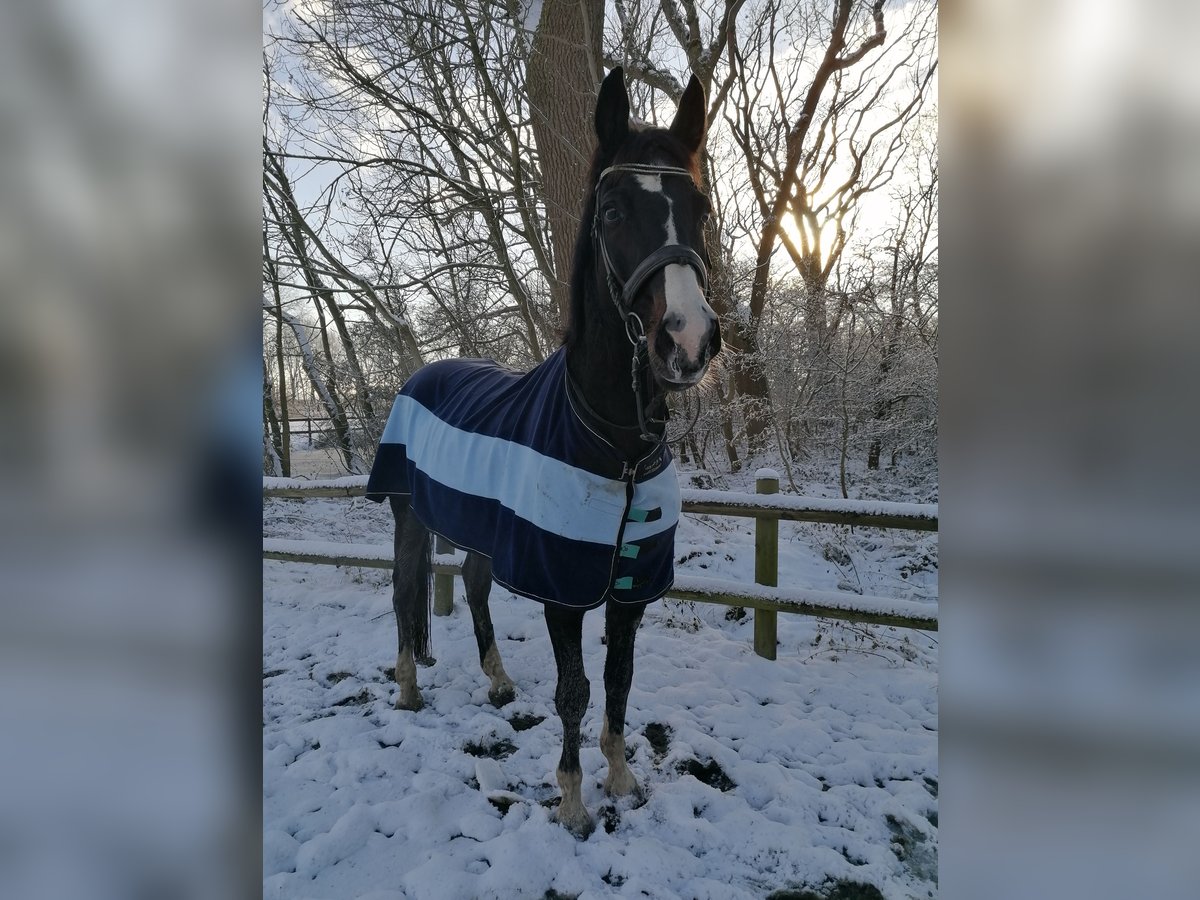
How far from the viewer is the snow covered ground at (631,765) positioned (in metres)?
1.51

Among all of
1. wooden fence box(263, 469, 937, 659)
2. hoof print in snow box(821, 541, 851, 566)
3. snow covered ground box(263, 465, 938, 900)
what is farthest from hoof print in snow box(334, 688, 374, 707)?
hoof print in snow box(821, 541, 851, 566)

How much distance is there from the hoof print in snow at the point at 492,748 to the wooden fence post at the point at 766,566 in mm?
1404

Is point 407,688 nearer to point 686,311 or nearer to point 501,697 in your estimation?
point 501,697

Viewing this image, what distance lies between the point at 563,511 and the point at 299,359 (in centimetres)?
321

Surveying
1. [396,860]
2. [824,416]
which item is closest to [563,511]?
[396,860]

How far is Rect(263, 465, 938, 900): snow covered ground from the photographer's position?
1.51 meters

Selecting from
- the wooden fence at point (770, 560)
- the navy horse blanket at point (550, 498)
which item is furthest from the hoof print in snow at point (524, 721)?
the wooden fence at point (770, 560)

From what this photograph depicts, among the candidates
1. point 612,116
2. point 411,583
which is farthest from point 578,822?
point 612,116
